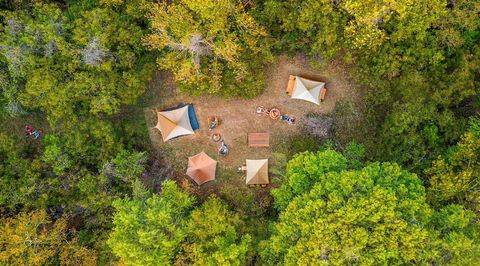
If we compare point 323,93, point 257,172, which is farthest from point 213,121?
point 323,93

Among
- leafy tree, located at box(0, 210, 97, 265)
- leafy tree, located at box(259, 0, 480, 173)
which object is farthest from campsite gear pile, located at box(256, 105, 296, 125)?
leafy tree, located at box(0, 210, 97, 265)

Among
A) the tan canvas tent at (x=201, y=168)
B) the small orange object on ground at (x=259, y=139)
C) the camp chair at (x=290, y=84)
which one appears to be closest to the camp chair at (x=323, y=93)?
the camp chair at (x=290, y=84)

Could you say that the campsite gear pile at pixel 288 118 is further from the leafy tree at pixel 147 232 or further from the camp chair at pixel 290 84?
the leafy tree at pixel 147 232

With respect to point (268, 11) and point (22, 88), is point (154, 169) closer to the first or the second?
point (22, 88)

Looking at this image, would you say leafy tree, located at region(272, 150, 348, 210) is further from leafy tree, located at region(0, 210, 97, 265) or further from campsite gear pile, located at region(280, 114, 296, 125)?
leafy tree, located at region(0, 210, 97, 265)

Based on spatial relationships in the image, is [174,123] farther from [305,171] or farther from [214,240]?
[305,171]
